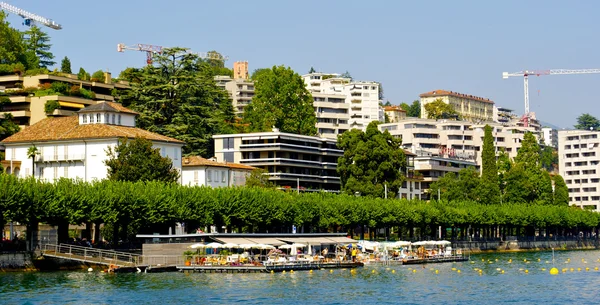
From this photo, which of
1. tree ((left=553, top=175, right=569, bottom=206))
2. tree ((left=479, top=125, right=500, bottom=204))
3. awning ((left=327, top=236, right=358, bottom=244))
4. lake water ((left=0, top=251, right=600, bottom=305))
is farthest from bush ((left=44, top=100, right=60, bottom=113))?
tree ((left=553, top=175, right=569, bottom=206))

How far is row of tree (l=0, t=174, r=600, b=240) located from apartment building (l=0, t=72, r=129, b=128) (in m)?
47.5

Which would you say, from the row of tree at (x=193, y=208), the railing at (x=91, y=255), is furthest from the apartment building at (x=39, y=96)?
the railing at (x=91, y=255)

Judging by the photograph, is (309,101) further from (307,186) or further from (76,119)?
(76,119)

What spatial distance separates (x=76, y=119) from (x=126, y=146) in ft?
54.3

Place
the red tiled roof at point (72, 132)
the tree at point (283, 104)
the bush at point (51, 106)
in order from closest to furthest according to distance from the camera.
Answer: the red tiled roof at point (72, 132), the bush at point (51, 106), the tree at point (283, 104)

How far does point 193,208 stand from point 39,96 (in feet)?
230

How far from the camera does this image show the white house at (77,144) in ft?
389

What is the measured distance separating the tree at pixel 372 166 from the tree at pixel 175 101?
21.3 metres

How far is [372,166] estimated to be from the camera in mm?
145250

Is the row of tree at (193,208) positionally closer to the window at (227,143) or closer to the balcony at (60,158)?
the balcony at (60,158)

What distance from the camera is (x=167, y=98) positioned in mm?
146875

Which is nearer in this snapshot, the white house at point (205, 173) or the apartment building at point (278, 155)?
the white house at point (205, 173)

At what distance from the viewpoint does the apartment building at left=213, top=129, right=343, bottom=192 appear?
159875 mm

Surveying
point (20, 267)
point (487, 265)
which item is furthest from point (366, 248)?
point (20, 267)
